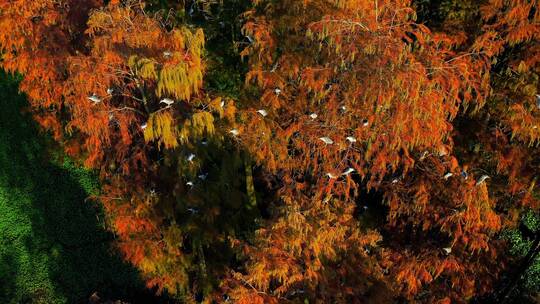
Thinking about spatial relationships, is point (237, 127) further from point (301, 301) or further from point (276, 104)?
point (301, 301)

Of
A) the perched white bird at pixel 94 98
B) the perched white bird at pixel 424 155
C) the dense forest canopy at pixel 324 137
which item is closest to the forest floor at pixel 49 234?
the dense forest canopy at pixel 324 137

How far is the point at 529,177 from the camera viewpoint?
7066 millimetres

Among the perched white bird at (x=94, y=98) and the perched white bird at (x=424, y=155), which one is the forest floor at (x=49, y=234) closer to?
the perched white bird at (x=94, y=98)

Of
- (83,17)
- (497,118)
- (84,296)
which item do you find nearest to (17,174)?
(84,296)

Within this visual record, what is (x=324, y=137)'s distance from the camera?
5703 mm

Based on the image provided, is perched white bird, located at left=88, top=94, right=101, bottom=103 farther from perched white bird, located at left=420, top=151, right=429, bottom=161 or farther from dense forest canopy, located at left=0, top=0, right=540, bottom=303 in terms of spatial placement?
perched white bird, located at left=420, top=151, right=429, bottom=161

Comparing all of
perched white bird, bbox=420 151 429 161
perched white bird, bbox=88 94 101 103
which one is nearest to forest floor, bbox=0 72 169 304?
perched white bird, bbox=88 94 101 103

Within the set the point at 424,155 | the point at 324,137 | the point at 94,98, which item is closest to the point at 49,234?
the point at 94,98

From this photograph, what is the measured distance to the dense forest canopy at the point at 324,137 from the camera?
→ 522cm

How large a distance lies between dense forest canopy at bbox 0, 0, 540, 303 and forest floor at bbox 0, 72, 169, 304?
3358 millimetres

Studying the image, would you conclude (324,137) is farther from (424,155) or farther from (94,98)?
(94,98)

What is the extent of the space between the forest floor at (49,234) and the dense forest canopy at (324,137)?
336 centimetres

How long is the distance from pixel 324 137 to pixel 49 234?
9918 mm

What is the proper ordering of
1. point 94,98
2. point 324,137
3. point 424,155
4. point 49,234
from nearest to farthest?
point 324,137, point 94,98, point 424,155, point 49,234
